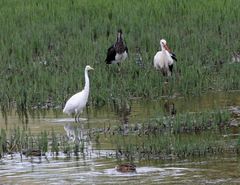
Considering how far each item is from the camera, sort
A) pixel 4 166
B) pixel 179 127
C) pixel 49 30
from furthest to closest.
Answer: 1. pixel 49 30
2. pixel 179 127
3. pixel 4 166

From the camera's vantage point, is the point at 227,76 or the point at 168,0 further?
the point at 168,0

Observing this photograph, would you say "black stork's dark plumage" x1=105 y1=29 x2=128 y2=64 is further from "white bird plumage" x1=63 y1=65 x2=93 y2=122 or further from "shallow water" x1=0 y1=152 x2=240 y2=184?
"shallow water" x1=0 y1=152 x2=240 y2=184

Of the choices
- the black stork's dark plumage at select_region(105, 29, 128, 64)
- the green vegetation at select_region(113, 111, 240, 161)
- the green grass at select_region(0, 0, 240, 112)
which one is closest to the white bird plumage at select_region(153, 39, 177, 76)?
the green grass at select_region(0, 0, 240, 112)

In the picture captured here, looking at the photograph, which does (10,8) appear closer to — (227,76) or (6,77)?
(6,77)

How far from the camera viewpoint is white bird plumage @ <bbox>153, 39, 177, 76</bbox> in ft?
63.6

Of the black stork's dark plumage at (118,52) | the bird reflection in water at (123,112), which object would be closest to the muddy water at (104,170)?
the bird reflection in water at (123,112)

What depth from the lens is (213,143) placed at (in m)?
12.5

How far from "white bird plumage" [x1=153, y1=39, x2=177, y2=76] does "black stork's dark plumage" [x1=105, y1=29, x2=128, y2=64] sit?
2.30ft

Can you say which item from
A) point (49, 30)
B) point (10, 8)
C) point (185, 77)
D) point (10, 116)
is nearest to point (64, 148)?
point (10, 116)

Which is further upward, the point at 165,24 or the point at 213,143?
the point at 165,24

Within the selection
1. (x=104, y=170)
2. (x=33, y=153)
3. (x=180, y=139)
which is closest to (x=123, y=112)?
(x=180, y=139)

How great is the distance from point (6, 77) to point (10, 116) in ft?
10.1

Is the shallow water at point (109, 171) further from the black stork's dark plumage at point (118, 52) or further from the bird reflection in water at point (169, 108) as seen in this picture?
the black stork's dark plumage at point (118, 52)

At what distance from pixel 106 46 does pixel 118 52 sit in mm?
1940
